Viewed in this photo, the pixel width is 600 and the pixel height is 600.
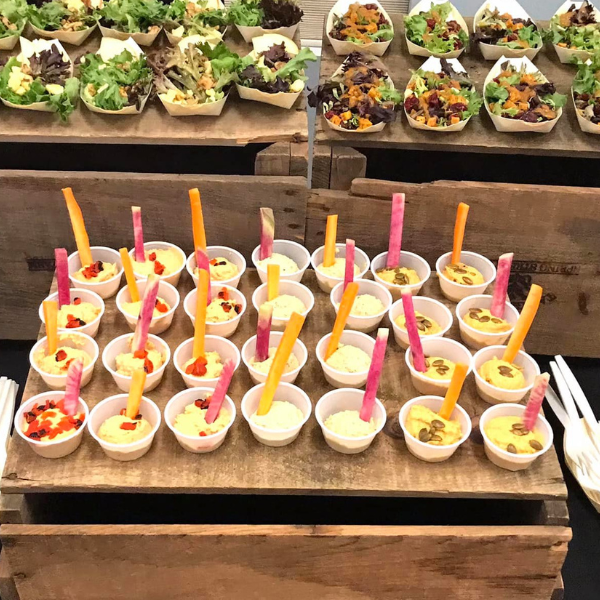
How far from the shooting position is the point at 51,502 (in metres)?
1.63

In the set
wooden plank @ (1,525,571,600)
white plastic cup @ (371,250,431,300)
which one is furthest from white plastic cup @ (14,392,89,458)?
white plastic cup @ (371,250,431,300)

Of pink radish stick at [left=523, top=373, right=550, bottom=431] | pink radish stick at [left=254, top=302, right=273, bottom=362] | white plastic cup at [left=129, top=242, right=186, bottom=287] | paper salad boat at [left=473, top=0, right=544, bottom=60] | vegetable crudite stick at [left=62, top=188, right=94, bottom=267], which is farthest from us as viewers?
paper salad boat at [left=473, top=0, right=544, bottom=60]

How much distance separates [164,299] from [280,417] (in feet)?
1.67

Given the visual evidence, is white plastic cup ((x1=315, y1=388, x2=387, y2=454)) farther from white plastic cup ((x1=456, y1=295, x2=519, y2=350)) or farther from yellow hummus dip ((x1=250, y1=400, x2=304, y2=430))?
white plastic cup ((x1=456, y1=295, x2=519, y2=350))

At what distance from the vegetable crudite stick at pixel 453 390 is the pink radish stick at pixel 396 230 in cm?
48

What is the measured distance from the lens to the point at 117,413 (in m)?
1.55

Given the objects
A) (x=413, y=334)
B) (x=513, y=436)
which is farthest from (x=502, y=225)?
(x=513, y=436)

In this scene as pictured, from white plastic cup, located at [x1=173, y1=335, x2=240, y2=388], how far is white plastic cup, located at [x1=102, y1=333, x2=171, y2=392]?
4cm

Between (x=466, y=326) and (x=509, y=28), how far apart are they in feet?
4.20

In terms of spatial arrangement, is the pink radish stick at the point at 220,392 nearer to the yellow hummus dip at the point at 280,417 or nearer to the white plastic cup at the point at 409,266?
the yellow hummus dip at the point at 280,417

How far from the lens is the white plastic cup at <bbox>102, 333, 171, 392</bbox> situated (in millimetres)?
1585

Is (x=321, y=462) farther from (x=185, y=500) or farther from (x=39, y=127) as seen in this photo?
(x=39, y=127)

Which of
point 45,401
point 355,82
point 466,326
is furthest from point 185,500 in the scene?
point 355,82

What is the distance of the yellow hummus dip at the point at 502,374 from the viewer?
1.60 meters
